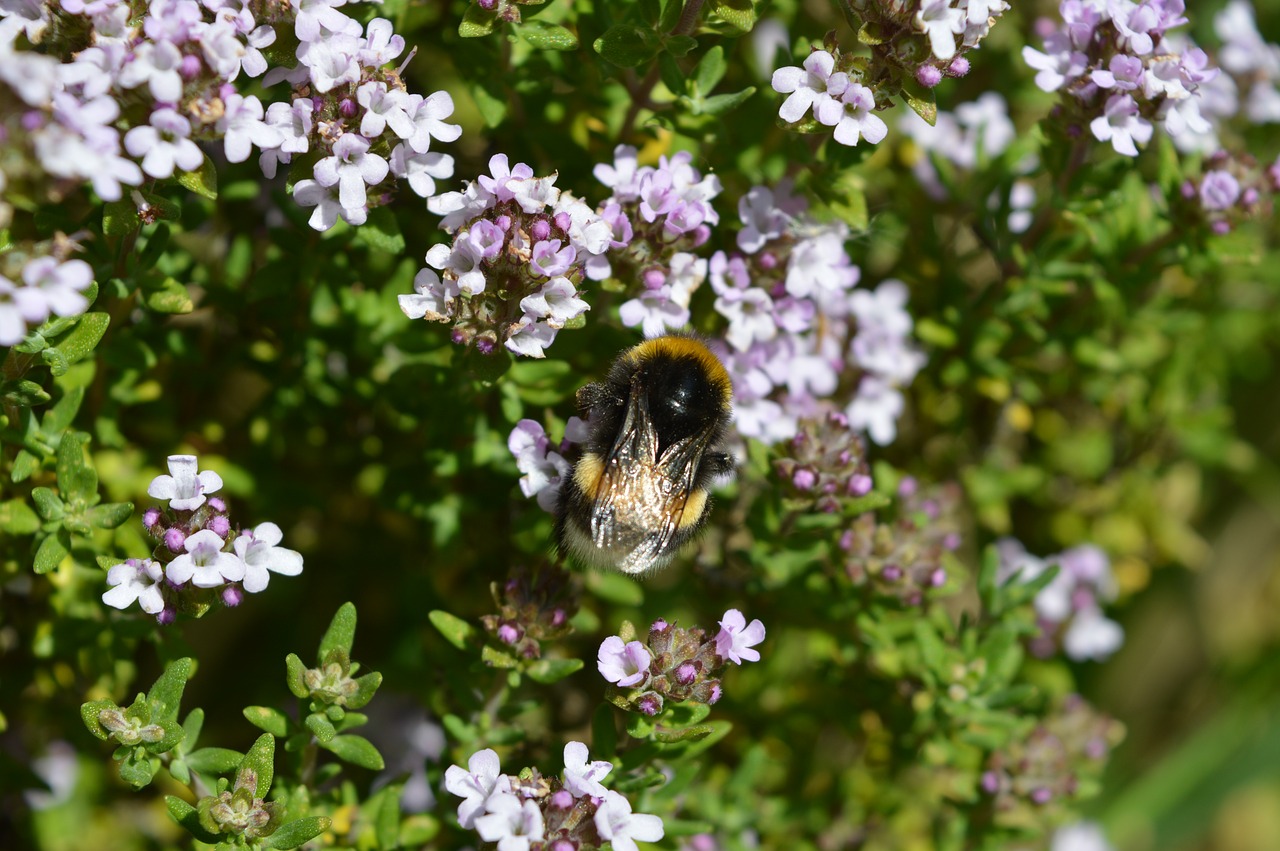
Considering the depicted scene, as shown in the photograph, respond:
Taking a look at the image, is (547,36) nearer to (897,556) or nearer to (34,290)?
(34,290)

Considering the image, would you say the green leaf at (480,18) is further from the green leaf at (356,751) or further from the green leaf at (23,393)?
the green leaf at (356,751)

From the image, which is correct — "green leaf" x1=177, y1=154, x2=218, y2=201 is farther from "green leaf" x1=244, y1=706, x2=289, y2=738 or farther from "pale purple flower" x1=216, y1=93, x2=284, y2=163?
"green leaf" x1=244, y1=706, x2=289, y2=738

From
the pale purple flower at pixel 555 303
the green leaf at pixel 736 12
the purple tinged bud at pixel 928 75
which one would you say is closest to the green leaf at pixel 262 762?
the pale purple flower at pixel 555 303

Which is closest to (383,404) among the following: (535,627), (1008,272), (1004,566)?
(535,627)

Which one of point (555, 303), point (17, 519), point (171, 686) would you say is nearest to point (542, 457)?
A: point (555, 303)

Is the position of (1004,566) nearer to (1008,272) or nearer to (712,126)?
(1008,272)

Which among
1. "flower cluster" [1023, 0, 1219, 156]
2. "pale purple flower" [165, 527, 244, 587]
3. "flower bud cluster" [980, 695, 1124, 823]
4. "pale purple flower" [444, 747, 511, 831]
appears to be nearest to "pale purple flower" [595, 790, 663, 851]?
"pale purple flower" [444, 747, 511, 831]
